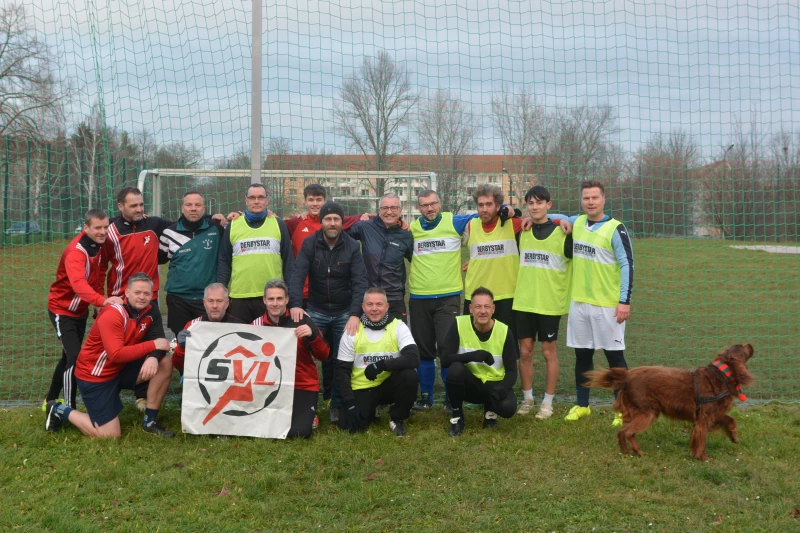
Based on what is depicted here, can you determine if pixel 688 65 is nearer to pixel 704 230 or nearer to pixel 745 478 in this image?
pixel 704 230

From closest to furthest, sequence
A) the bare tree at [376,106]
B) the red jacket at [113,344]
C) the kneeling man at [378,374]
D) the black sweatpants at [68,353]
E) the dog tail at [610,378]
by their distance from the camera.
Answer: the dog tail at [610,378]
the red jacket at [113,344]
the kneeling man at [378,374]
the black sweatpants at [68,353]
the bare tree at [376,106]

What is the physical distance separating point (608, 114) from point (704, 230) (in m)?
3.23

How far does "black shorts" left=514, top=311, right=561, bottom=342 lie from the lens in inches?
229

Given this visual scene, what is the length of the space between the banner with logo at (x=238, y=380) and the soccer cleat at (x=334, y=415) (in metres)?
0.50

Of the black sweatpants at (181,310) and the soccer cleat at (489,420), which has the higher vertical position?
the black sweatpants at (181,310)

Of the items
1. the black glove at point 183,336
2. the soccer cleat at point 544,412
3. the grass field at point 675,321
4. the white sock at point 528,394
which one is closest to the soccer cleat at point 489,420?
the soccer cleat at point 544,412

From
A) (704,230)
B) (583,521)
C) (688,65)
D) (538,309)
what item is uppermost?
(688,65)

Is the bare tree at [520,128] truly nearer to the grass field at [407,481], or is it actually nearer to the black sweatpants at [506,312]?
the black sweatpants at [506,312]

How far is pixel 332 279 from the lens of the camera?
228 inches

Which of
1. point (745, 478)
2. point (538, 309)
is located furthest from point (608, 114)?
point (745, 478)

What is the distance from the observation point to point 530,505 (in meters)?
4.07

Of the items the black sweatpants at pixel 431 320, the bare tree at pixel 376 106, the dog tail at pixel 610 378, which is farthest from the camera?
the bare tree at pixel 376 106

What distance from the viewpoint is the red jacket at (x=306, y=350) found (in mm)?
5477

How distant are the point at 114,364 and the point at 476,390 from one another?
Result: 116 inches
